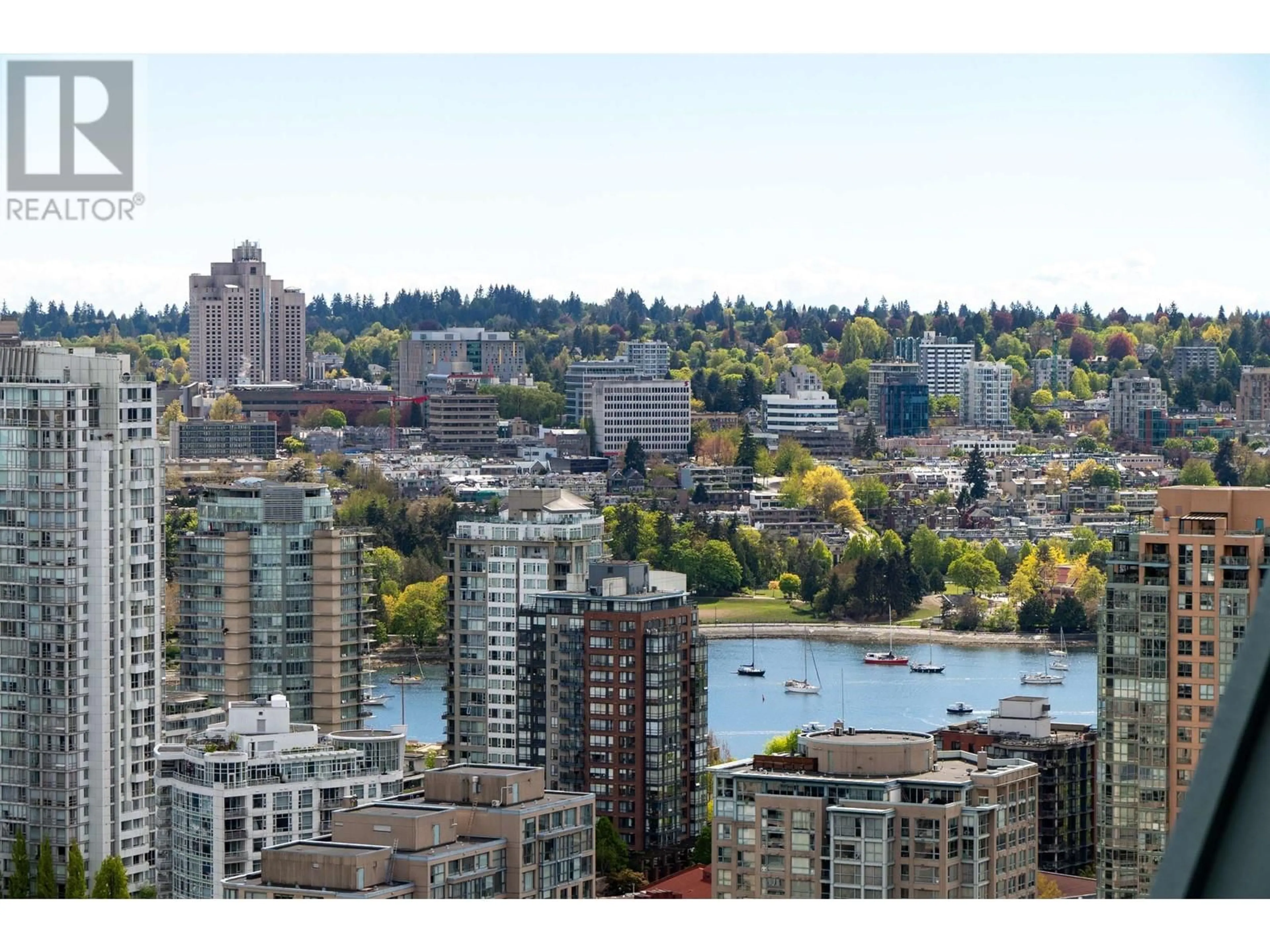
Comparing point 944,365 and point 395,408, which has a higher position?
point 944,365

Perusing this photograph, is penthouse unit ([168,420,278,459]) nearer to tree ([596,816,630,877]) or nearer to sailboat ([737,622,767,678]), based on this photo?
sailboat ([737,622,767,678])

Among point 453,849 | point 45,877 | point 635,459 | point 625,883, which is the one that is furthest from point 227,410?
point 453,849

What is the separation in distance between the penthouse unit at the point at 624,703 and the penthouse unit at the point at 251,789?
105 cm

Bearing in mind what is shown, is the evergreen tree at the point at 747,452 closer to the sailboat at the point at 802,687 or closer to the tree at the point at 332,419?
the tree at the point at 332,419

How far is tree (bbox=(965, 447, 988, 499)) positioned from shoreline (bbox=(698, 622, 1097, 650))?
404cm

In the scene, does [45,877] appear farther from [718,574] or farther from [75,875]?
[718,574]

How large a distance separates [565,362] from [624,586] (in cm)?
1678

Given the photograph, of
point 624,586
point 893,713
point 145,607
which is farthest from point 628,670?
point 893,713

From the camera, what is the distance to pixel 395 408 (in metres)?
21.3

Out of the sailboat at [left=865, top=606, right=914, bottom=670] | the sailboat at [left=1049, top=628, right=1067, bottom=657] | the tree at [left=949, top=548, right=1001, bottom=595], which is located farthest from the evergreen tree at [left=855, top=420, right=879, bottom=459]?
the sailboat at [left=865, top=606, right=914, bottom=670]

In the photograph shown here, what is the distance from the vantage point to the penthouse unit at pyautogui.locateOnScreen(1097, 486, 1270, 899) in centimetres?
513

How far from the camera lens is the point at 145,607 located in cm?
624

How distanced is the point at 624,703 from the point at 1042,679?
16.9ft

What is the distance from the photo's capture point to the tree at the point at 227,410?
19938 mm
